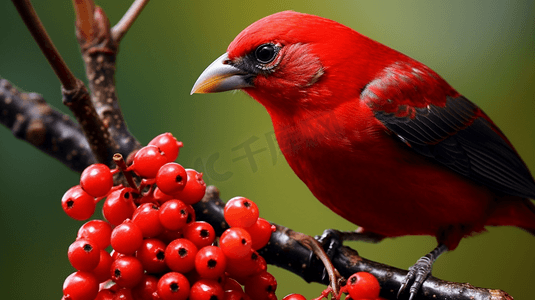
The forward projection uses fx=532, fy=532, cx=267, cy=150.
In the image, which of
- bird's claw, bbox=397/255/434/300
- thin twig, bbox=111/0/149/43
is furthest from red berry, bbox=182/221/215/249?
thin twig, bbox=111/0/149/43

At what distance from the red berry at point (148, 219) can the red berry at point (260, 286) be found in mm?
168

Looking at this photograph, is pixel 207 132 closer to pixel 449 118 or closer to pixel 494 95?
pixel 449 118

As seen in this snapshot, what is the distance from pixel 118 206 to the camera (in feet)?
2.56

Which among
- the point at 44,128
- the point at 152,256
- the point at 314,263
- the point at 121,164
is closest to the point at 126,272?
the point at 152,256

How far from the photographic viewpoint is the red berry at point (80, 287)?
2.40ft

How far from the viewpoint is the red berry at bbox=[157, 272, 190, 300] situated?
2.39ft

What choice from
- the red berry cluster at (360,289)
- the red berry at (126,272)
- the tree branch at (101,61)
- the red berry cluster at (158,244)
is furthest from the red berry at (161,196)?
the tree branch at (101,61)

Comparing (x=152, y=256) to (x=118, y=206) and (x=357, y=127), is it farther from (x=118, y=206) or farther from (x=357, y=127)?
(x=357, y=127)

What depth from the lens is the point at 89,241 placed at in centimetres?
75

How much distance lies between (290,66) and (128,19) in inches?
16.5

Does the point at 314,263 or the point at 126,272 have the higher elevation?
the point at 126,272

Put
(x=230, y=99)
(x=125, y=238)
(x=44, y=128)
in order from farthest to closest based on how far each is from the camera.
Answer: (x=230, y=99), (x=44, y=128), (x=125, y=238)

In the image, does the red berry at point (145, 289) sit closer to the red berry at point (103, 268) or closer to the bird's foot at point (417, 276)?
the red berry at point (103, 268)

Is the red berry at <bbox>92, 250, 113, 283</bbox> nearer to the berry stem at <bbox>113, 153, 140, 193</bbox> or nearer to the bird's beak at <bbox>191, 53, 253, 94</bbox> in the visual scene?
the berry stem at <bbox>113, 153, 140, 193</bbox>
